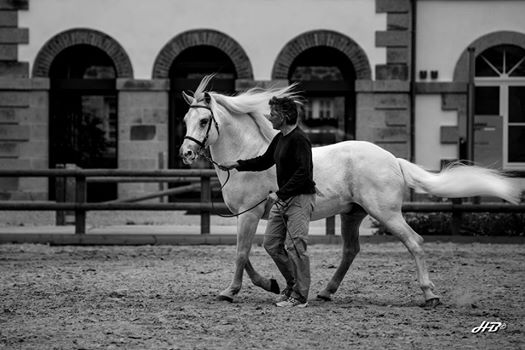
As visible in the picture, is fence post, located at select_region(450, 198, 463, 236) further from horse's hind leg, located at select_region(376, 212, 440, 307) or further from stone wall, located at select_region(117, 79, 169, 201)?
stone wall, located at select_region(117, 79, 169, 201)

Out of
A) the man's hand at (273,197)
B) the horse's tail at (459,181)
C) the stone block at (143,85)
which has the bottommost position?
the man's hand at (273,197)

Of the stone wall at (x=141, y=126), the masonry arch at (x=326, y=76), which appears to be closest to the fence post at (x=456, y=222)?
the masonry arch at (x=326, y=76)

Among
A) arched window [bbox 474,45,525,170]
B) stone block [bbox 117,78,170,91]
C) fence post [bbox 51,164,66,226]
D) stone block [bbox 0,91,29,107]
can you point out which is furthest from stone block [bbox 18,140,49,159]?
arched window [bbox 474,45,525,170]

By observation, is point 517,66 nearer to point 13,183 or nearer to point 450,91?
point 450,91

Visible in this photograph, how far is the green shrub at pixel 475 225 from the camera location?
1620cm

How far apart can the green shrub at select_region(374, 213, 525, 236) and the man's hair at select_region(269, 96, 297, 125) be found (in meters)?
7.45

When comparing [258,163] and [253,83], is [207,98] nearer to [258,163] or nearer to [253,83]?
[258,163]

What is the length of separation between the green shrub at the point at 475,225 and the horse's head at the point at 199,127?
7057mm

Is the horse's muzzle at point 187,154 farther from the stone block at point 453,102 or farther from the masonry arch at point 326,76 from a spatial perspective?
the stone block at point 453,102

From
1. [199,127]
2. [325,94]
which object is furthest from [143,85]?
[199,127]

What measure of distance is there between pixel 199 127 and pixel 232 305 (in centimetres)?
176

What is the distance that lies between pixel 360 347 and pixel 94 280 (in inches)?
188

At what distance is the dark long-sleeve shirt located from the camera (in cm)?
880

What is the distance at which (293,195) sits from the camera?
8.88 m
